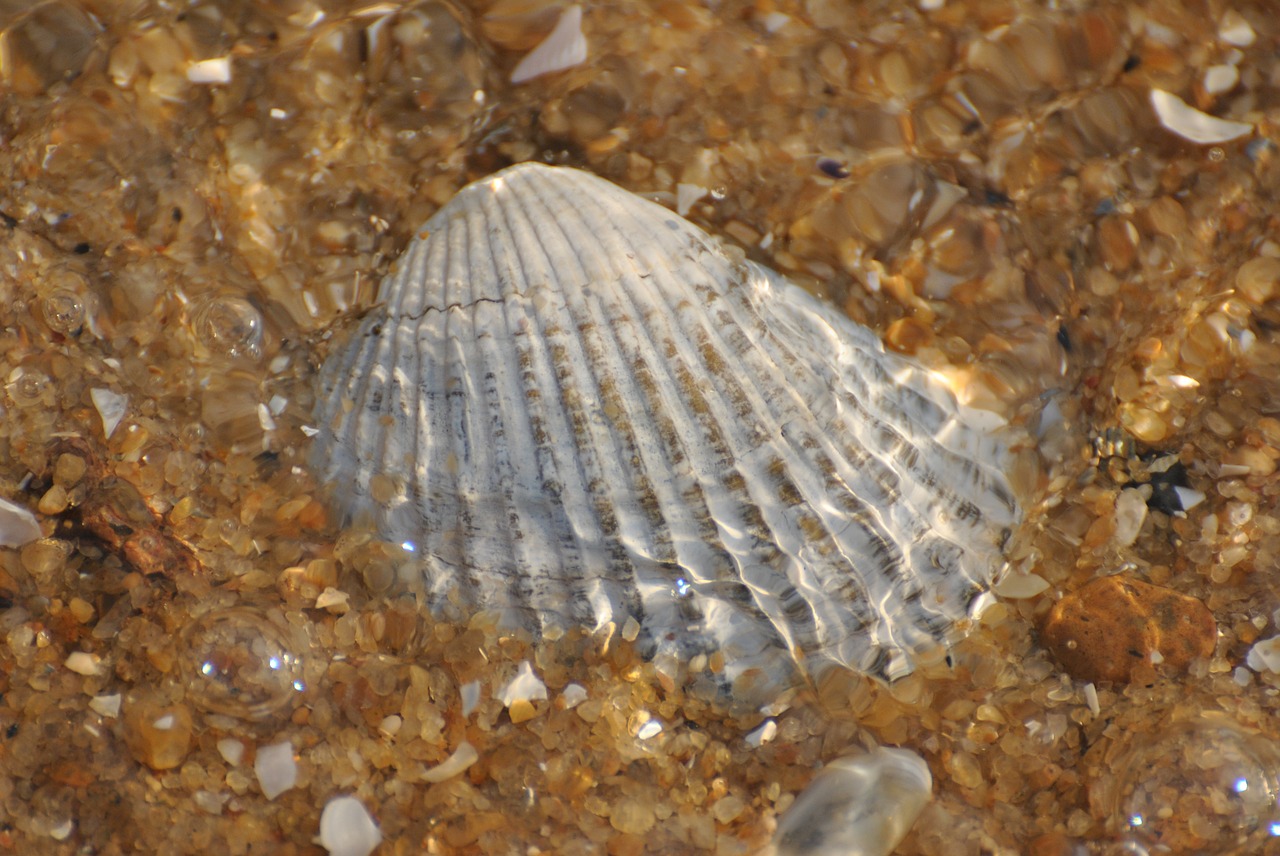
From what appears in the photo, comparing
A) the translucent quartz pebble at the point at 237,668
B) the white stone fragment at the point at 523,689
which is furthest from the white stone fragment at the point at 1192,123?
the translucent quartz pebble at the point at 237,668

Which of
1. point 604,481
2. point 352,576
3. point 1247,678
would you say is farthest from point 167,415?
point 1247,678

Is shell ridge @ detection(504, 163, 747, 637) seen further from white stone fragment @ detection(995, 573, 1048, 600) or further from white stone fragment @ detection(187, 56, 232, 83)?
white stone fragment @ detection(187, 56, 232, 83)

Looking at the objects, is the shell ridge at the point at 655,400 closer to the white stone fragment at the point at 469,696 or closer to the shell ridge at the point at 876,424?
the shell ridge at the point at 876,424

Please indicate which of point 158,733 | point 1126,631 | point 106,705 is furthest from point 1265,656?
point 106,705

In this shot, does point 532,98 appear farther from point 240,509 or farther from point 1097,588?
point 1097,588

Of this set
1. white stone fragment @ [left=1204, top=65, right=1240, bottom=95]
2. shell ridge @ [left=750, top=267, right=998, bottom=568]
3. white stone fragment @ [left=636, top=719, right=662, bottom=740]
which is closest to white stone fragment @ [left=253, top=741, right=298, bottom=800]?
white stone fragment @ [left=636, top=719, right=662, bottom=740]

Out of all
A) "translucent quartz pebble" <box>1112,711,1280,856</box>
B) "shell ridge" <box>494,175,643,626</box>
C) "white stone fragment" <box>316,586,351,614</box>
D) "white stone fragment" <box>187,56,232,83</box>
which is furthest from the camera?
"white stone fragment" <box>187,56,232,83</box>

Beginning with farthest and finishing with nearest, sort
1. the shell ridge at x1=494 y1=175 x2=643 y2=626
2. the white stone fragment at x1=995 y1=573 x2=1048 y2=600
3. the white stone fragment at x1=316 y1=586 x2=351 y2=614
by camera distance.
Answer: the white stone fragment at x1=995 y1=573 x2=1048 y2=600 < the white stone fragment at x1=316 y1=586 x2=351 y2=614 < the shell ridge at x1=494 y1=175 x2=643 y2=626
